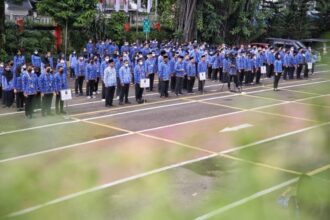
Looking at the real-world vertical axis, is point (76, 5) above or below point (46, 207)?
above

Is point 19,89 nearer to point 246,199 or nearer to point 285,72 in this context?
point 285,72

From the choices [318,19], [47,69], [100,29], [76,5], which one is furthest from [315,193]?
[100,29]

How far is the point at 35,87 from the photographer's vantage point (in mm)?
14734

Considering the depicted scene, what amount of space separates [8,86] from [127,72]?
11.6ft

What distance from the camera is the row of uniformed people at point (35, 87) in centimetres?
1455

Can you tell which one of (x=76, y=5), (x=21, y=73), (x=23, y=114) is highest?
(x=76, y=5)

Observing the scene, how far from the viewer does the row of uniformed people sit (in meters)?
14.6

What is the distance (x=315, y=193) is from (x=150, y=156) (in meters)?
0.81

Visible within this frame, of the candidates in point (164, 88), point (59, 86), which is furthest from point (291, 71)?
point (59, 86)

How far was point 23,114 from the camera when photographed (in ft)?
49.2

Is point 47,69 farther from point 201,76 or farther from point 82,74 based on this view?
point 201,76

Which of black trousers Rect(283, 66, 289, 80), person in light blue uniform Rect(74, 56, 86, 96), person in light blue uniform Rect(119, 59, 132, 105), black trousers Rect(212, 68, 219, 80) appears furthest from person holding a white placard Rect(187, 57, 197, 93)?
black trousers Rect(283, 66, 289, 80)

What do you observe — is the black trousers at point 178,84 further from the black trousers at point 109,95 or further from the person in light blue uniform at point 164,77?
the black trousers at point 109,95

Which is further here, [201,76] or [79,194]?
[201,76]
